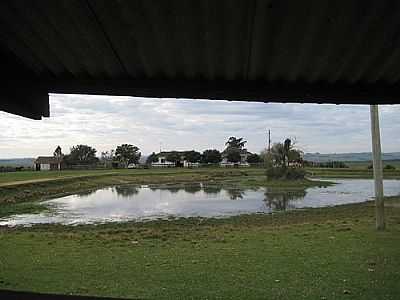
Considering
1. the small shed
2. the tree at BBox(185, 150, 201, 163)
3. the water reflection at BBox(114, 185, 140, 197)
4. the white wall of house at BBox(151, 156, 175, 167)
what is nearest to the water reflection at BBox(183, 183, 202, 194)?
the water reflection at BBox(114, 185, 140, 197)

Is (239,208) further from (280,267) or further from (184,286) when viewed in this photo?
(184,286)

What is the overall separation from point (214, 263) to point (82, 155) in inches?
3811

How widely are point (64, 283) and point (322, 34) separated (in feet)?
16.9

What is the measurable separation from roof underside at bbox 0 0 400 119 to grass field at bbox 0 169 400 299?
108 inches

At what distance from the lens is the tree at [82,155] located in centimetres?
9794

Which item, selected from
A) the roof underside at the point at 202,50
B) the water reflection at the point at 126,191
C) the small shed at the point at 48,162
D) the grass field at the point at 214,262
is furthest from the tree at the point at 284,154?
the small shed at the point at 48,162

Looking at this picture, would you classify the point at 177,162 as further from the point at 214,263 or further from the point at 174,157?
the point at 214,263

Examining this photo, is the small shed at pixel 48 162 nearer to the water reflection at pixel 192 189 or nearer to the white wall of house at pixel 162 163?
the white wall of house at pixel 162 163

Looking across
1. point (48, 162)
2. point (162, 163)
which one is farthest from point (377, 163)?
point (162, 163)

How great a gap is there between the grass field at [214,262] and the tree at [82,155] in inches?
3393

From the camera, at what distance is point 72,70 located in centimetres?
440

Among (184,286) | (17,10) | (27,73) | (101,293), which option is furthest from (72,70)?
(184,286)

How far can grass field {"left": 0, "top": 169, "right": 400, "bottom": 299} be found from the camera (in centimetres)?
623

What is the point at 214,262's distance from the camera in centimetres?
834
